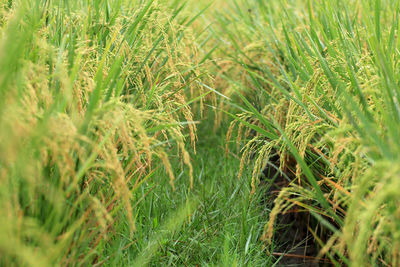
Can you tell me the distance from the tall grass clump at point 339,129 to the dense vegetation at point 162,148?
0.01 m

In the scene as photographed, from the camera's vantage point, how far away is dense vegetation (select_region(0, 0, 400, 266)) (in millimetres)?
1300

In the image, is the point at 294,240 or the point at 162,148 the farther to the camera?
the point at 294,240

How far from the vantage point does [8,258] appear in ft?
4.18

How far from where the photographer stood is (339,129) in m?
1.36

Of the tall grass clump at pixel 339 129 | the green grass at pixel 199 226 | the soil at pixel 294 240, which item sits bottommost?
the green grass at pixel 199 226

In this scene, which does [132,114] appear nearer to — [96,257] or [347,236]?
[96,257]

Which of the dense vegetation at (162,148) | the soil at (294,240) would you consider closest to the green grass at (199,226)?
the dense vegetation at (162,148)

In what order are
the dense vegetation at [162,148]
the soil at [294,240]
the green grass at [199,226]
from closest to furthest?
the dense vegetation at [162,148] < the green grass at [199,226] < the soil at [294,240]

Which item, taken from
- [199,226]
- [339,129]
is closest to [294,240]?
[199,226]

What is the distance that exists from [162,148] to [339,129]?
1.85 ft

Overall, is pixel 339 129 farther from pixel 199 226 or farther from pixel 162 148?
pixel 199 226

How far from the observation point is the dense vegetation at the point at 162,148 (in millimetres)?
1300

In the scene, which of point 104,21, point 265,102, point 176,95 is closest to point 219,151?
point 265,102

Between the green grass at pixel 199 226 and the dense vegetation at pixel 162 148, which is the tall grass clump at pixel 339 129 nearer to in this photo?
the dense vegetation at pixel 162 148
